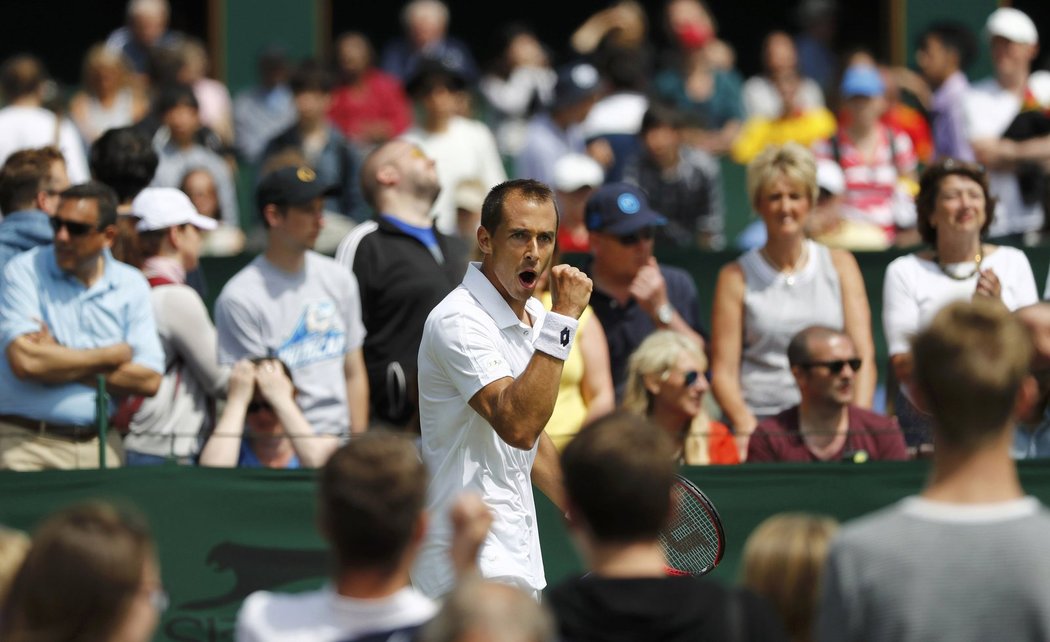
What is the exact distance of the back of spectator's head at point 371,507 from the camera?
3.51 metres

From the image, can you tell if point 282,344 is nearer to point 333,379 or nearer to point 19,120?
point 333,379

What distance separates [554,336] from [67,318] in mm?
2937

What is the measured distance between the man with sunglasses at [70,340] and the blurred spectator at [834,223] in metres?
4.16

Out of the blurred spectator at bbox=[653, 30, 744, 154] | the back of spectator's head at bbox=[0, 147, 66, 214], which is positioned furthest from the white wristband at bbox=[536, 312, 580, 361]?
the blurred spectator at bbox=[653, 30, 744, 154]

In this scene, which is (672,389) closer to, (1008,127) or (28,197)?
(28,197)

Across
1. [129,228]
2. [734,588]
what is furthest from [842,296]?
[734,588]

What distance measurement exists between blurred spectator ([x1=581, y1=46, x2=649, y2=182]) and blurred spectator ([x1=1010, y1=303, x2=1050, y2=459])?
456 cm

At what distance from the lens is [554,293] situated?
5.12 metres

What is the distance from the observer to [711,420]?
768 centimetres

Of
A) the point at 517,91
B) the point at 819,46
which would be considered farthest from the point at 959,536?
the point at 819,46

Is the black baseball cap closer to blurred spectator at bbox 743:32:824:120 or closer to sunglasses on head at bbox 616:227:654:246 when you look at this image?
sunglasses on head at bbox 616:227:654:246

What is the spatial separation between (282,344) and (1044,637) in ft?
15.1

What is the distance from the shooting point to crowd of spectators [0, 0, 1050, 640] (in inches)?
138

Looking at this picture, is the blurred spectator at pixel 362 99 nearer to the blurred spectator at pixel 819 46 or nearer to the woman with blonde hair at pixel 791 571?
the blurred spectator at pixel 819 46
